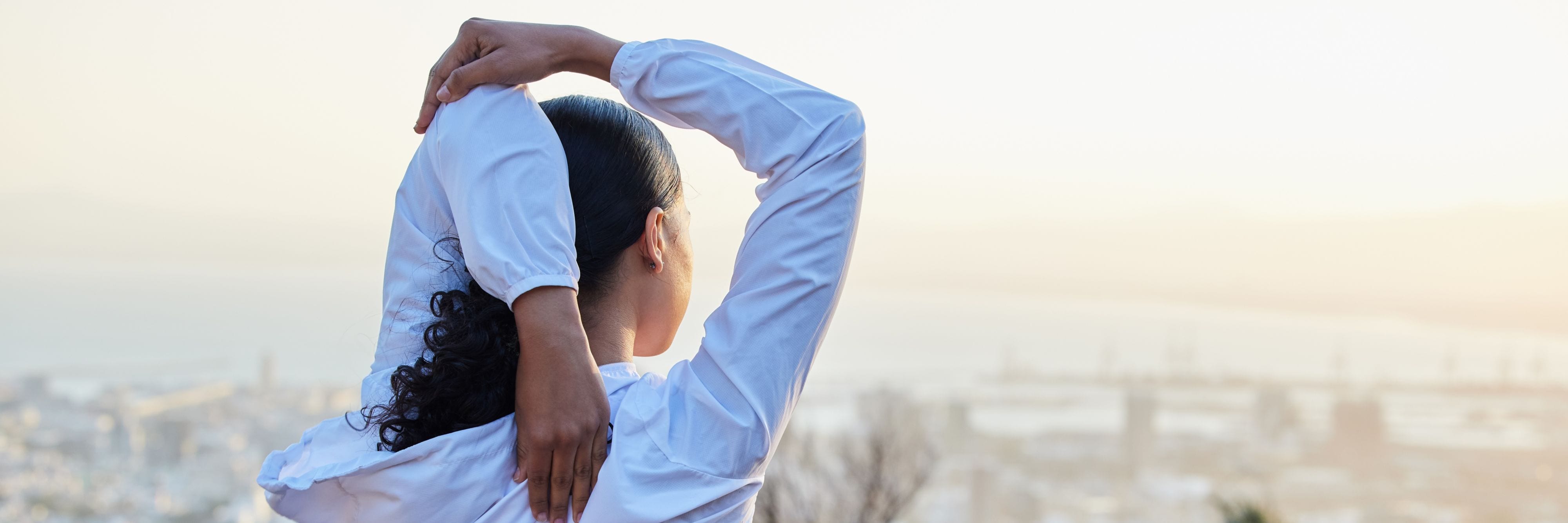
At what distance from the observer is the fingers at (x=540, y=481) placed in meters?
0.55

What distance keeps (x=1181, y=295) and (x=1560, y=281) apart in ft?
10.2

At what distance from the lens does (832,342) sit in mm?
6941

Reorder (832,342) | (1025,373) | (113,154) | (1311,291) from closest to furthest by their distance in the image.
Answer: (113,154), (832,342), (1311,291), (1025,373)

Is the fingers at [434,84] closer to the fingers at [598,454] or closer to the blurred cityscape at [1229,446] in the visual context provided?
the fingers at [598,454]

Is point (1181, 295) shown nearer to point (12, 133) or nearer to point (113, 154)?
point (113, 154)

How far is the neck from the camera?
0.65 m

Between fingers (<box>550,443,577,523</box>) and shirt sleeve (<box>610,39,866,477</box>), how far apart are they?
1.8 inches

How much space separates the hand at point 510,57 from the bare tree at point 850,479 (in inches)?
126

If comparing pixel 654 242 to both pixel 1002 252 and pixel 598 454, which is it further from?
pixel 1002 252

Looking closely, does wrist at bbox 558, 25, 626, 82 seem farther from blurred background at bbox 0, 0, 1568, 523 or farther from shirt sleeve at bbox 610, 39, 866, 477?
blurred background at bbox 0, 0, 1568, 523

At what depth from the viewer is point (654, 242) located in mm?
655

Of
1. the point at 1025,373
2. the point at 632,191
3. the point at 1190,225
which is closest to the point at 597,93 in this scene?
the point at 632,191

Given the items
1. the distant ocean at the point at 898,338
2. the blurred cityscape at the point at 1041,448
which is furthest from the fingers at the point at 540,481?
the distant ocean at the point at 898,338

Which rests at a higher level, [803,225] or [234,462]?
[803,225]
